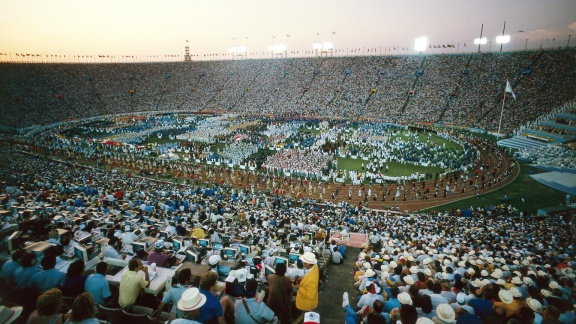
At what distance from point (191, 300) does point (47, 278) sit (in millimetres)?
2788

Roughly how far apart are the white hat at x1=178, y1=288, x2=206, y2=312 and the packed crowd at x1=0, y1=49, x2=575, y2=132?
170 ft

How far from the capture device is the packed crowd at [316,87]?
51500mm

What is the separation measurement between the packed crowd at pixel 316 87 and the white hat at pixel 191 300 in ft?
170

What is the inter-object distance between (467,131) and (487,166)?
58.6ft

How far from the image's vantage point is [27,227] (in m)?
8.24

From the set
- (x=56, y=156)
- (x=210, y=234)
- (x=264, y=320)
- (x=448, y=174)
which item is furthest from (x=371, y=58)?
(x=264, y=320)

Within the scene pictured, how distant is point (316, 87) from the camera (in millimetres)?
70188

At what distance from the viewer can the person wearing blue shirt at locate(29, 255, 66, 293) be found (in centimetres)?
527

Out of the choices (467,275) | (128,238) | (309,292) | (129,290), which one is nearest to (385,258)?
(467,275)

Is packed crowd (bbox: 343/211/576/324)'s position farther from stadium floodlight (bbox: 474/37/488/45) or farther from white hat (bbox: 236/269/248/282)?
stadium floodlight (bbox: 474/37/488/45)

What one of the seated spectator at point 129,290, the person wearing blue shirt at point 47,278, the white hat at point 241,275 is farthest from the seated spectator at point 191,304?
the person wearing blue shirt at point 47,278

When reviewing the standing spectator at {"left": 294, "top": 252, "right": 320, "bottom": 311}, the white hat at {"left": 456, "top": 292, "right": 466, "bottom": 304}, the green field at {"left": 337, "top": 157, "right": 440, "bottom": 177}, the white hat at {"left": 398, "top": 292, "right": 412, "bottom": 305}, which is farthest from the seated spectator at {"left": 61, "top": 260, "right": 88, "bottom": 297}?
the green field at {"left": 337, "top": 157, "right": 440, "bottom": 177}

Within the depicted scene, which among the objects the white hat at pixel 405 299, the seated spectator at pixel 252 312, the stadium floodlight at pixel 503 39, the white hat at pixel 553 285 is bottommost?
the white hat at pixel 553 285

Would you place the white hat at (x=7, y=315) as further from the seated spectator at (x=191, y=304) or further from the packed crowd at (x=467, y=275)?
the packed crowd at (x=467, y=275)
